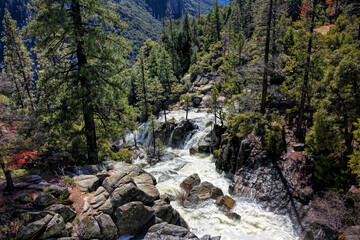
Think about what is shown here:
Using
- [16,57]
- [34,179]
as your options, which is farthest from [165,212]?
[16,57]

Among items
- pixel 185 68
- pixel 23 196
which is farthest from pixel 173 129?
pixel 185 68

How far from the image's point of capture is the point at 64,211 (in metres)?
7.64

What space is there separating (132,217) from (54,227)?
Result: 2.90m

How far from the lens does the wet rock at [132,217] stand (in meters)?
8.34

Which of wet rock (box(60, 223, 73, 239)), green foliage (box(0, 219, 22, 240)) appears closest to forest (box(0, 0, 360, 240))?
green foliage (box(0, 219, 22, 240))

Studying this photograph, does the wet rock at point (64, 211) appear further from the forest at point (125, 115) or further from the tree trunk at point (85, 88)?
the tree trunk at point (85, 88)

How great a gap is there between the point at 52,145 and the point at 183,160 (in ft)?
58.5

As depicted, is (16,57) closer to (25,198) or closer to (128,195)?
(25,198)

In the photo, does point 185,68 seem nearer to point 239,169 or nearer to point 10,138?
point 239,169

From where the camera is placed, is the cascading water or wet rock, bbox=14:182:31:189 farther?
the cascading water

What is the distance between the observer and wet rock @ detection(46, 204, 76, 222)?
24.7ft

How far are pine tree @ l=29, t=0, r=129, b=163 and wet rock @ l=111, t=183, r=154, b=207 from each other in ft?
15.4

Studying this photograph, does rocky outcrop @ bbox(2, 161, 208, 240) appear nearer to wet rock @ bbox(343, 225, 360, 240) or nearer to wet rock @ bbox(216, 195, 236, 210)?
wet rock @ bbox(216, 195, 236, 210)

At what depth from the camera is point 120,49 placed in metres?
11.4
